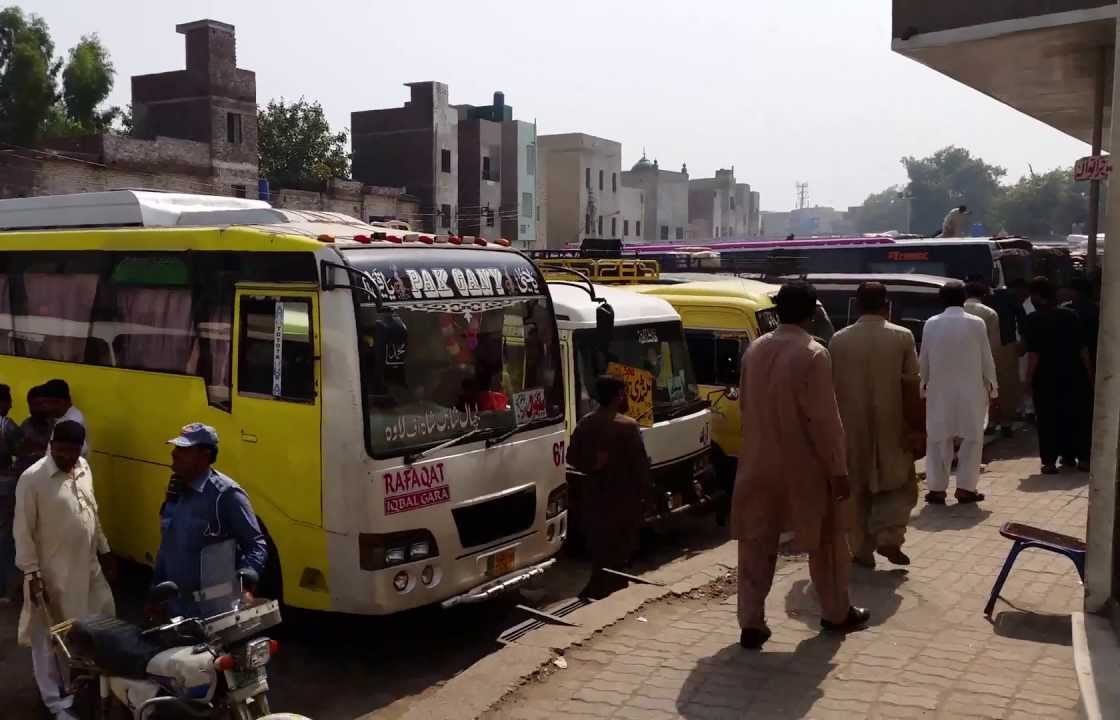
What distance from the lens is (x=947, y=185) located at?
13125 cm

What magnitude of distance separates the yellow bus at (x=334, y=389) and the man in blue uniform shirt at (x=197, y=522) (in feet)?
3.62

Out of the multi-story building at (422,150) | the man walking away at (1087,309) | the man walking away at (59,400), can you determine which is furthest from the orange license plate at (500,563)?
the multi-story building at (422,150)

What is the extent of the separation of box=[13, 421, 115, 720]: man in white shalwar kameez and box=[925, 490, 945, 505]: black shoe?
6.44 metres

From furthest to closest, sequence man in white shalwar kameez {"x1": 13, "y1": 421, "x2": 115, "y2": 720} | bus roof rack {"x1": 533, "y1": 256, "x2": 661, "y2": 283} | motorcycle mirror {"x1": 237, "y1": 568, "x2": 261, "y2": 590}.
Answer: bus roof rack {"x1": 533, "y1": 256, "x2": 661, "y2": 283} → man in white shalwar kameez {"x1": 13, "y1": 421, "x2": 115, "y2": 720} → motorcycle mirror {"x1": 237, "y1": 568, "x2": 261, "y2": 590}

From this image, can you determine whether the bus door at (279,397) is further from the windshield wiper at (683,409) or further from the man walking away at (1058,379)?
the man walking away at (1058,379)

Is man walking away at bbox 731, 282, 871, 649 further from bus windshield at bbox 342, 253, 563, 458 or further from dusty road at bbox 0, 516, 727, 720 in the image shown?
dusty road at bbox 0, 516, 727, 720

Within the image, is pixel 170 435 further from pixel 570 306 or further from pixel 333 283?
pixel 570 306

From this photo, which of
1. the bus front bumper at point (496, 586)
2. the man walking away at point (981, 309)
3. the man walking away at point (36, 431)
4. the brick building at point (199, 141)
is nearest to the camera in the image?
the bus front bumper at point (496, 586)

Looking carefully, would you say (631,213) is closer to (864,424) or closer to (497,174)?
(497,174)

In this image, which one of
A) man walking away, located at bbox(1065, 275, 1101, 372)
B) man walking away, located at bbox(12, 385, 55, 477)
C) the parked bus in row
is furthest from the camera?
man walking away, located at bbox(1065, 275, 1101, 372)

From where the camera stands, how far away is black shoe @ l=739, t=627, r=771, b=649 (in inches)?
215

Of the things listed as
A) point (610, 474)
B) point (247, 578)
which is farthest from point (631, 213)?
point (247, 578)

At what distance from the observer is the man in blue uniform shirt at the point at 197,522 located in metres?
4.65

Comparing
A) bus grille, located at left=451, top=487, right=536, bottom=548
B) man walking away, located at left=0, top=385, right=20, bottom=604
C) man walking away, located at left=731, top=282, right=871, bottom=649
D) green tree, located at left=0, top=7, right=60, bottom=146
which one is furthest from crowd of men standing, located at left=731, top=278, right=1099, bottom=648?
green tree, located at left=0, top=7, right=60, bottom=146
